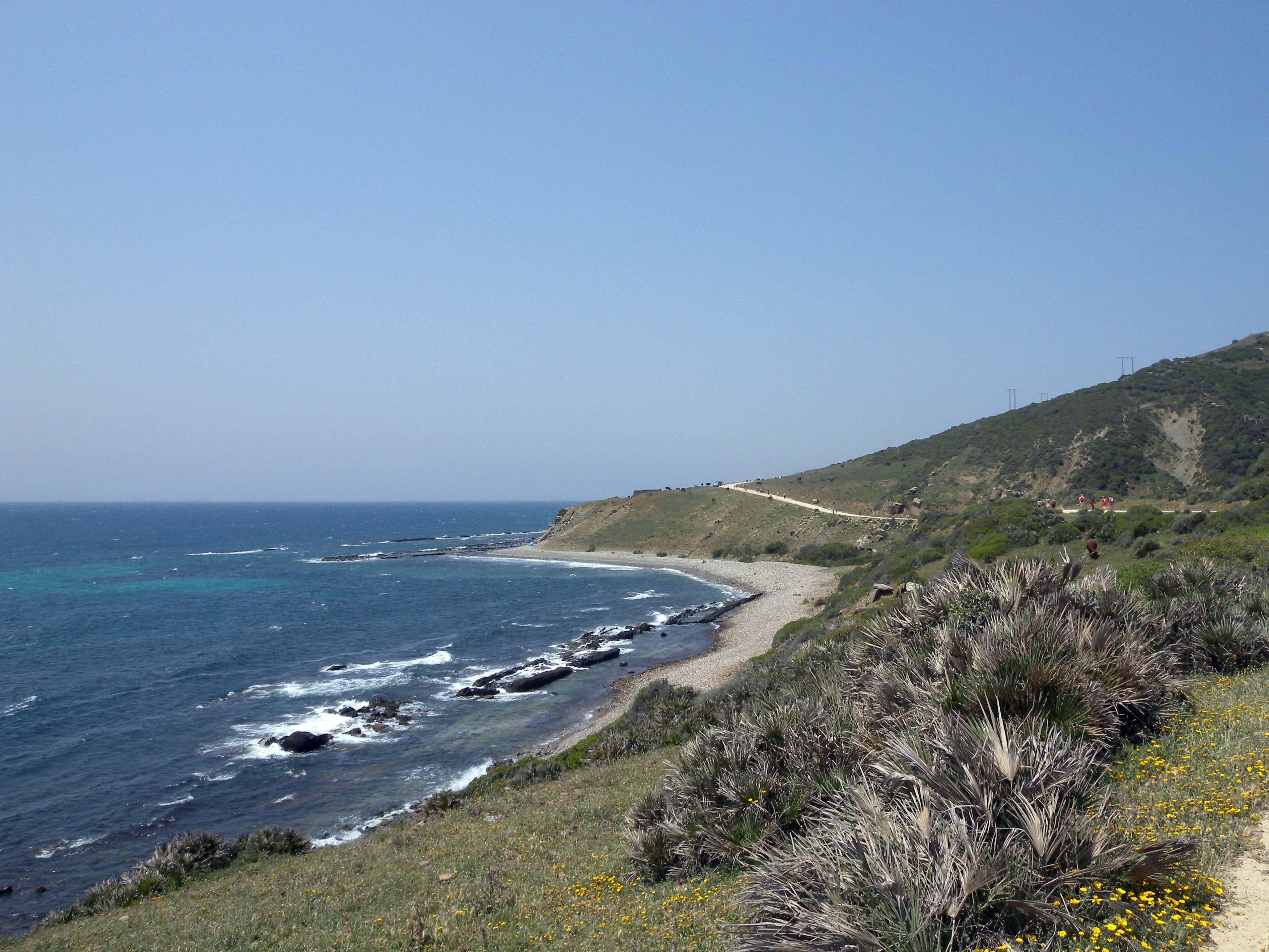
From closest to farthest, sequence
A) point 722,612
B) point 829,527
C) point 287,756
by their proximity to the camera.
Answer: point 287,756 → point 722,612 → point 829,527

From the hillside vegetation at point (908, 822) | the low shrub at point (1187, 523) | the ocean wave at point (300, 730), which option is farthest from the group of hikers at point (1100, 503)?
the ocean wave at point (300, 730)

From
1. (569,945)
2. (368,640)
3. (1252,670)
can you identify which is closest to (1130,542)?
(1252,670)

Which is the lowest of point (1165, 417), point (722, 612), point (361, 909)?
point (722, 612)

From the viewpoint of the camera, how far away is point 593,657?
37.0 meters

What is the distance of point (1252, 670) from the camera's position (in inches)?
376

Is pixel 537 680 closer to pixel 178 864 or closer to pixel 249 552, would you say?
pixel 178 864

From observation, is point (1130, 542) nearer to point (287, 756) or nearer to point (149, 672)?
point (287, 756)

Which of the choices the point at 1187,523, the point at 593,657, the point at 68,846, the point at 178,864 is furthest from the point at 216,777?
the point at 1187,523

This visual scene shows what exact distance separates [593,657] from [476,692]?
7.55m

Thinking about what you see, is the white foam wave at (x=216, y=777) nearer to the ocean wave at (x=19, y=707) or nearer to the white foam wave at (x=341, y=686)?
the white foam wave at (x=341, y=686)

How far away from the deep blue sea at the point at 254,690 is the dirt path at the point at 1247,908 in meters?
17.9

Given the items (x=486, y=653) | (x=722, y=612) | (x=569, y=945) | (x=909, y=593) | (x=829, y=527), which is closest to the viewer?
(x=569, y=945)

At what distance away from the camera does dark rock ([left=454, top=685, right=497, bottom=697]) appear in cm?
3084

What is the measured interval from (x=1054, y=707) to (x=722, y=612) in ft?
139
